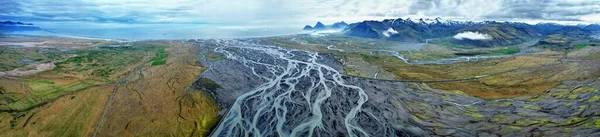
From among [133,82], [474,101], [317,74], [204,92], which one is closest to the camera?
[474,101]

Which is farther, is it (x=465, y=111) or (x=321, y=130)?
(x=465, y=111)

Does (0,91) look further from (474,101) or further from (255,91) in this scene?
(474,101)

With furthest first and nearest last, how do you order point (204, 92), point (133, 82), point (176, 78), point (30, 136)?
point (176, 78), point (133, 82), point (204, 92), point (30, 136)

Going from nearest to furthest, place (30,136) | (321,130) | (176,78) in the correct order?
(30,136) < (321,130) < (176,78)

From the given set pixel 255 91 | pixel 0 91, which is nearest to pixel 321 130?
pixel 255 91

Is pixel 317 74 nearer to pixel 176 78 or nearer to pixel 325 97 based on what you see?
pixel 325 97

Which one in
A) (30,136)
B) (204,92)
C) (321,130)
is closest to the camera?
(30,136)

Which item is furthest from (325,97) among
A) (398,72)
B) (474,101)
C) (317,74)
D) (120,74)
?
(120,74)

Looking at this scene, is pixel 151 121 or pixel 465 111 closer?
pixel 151 121

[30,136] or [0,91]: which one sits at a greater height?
[0,91]
